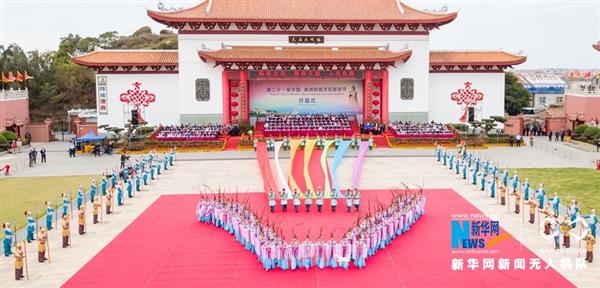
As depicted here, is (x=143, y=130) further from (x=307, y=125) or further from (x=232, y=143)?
(x=307, y=125)

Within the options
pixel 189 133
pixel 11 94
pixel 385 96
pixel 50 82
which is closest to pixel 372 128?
pixel 385 96

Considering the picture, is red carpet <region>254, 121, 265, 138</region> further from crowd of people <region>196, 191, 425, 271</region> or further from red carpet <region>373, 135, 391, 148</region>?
crowd of people <region>196, 191, 425, 271</region>

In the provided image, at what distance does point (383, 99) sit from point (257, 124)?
9588 mm

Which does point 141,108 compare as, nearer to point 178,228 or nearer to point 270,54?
point 270,54

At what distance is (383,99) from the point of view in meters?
46.1

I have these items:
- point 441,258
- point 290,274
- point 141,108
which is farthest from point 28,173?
point 441,258

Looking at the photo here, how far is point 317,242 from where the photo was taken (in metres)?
16.1

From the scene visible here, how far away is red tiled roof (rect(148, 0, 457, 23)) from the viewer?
4400 cm

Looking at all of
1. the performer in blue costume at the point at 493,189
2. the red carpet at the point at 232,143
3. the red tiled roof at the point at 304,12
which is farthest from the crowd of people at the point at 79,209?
the performer in blue costume at the point at 493,189

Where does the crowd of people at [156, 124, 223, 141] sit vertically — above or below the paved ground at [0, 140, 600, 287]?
above

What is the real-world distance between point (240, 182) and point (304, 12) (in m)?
20.9

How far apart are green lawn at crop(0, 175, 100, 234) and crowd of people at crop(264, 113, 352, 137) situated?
15.0m

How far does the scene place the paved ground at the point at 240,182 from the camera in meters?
16.5

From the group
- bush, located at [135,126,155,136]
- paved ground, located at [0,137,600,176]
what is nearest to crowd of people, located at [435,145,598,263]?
paved ground, located at [0,137,600,176]
